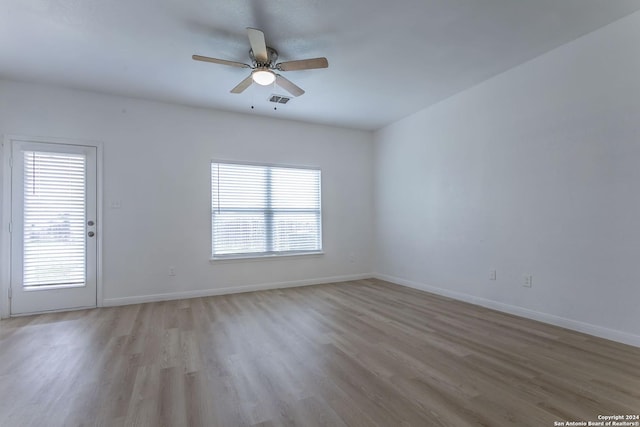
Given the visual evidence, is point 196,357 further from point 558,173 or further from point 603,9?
point 603,9

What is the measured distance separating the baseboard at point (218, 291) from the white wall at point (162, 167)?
2cm

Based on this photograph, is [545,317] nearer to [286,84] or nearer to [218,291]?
[286,84]

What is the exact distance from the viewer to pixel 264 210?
5.05m

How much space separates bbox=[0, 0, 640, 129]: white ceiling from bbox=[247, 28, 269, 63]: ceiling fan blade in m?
0.22

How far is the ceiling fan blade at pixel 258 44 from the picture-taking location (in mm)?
2436

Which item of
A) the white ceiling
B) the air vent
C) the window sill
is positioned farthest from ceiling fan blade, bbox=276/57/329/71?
the window sill

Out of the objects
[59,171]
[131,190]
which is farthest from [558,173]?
[59,171]

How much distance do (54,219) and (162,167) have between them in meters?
1.42

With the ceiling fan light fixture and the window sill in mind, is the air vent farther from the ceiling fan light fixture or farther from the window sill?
the window sill

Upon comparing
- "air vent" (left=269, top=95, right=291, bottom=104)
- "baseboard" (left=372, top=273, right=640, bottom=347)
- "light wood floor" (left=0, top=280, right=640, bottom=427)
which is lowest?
"light wood floor" (left=0, top=280, right=640, bottom=427)

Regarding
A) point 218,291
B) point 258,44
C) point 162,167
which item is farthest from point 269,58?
point 218,291

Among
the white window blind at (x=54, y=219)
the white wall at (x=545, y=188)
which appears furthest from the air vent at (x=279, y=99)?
the white window blind at (x=54, y=219)

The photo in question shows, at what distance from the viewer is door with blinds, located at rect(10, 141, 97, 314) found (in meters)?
3.69

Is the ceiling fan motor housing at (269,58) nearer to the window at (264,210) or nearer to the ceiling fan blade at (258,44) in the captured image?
the ceiling fan blade at (258,44)
